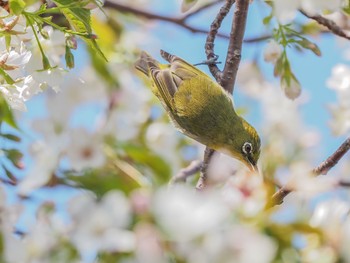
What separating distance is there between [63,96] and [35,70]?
59 cm

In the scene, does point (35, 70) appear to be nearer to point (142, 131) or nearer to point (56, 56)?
point (56, 56)

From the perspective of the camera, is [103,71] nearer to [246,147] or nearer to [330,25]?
[330,25]

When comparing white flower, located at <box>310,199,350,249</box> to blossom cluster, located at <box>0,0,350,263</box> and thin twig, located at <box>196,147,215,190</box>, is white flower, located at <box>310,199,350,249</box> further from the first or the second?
thin twig, located at <box>196,147,215,190</box>

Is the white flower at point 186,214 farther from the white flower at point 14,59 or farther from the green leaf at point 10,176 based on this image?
the white flower at point 14,59

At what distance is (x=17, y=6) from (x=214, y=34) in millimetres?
1147

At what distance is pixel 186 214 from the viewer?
850 mm

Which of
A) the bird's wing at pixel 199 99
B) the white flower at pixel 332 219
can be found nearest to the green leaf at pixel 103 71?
Result: the white flower at pixel 332 219

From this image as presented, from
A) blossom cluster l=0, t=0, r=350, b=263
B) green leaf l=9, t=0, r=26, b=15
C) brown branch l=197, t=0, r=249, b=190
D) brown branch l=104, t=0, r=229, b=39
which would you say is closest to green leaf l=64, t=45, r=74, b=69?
blossom cluster l=0, t=0, r=350, b=263

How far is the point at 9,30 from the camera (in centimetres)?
153

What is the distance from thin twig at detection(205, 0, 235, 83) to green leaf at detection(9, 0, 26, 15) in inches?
37.5

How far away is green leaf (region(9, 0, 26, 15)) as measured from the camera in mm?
1435

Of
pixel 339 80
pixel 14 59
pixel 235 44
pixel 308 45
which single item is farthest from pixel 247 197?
pixel 339 80

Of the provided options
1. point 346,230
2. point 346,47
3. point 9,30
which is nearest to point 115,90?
point 346,230

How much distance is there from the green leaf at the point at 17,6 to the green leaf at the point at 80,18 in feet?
0.24
